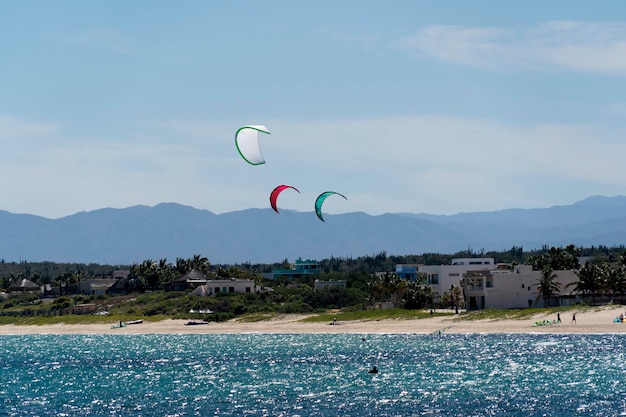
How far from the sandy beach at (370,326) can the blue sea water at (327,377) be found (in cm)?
175

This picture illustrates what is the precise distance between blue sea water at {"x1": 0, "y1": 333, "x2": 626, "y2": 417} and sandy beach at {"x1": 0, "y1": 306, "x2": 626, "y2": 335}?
1751 mm

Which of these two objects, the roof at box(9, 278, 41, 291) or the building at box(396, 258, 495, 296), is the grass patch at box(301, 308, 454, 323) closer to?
the building at box(396, 258, 495, 296)

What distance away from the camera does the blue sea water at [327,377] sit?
45219mm

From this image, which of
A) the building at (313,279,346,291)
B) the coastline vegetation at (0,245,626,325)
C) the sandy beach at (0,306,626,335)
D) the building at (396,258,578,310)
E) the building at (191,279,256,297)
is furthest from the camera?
the building at (313,279,346,291)

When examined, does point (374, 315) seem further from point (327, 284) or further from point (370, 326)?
point (327, 284)

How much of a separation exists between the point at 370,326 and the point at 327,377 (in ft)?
113

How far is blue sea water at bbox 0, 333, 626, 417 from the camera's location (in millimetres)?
45219

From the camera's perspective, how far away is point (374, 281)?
342 ft

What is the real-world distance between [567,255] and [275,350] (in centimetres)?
4404

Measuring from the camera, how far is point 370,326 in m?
91.0

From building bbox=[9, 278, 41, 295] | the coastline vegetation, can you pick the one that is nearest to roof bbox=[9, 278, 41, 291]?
building bbox=[9, 278, 41, 295]

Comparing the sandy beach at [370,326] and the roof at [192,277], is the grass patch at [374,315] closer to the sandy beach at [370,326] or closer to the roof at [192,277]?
the sandy beach at [370,326]

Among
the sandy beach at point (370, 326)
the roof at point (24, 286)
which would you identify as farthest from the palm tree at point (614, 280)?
the roof at point (24, 286)

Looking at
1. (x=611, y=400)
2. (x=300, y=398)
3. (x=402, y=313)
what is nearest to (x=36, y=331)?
(x=402, y=313)
